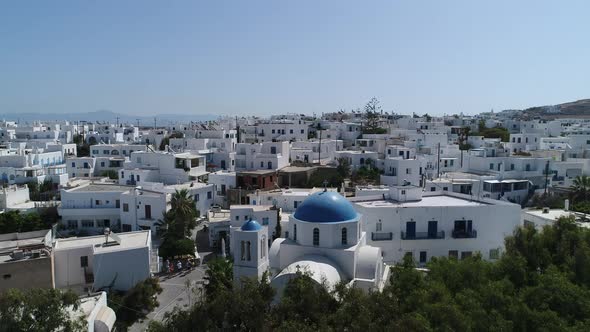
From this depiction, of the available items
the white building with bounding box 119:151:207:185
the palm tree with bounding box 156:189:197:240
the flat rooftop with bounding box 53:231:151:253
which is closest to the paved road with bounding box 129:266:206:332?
the flat rooftop with bounding box 53:231:151:253

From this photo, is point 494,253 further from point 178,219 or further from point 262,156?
point 262,156

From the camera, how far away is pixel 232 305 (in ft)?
45.2

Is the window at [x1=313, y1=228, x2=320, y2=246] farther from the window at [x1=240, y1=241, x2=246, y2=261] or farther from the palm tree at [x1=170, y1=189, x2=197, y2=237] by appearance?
the palm tree at [x1=170, y1=189, x2=197, y2=237]

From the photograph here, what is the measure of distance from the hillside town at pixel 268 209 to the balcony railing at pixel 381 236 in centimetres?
6

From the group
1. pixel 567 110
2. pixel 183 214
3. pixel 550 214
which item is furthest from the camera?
pixel 567 110

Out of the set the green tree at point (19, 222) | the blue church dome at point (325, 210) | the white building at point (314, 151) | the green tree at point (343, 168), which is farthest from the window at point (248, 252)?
the white building at point (314, 151)

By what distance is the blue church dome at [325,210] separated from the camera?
2145 centimetres

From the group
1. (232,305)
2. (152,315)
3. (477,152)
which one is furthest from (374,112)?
(232,305)

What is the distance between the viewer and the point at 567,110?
6299 inches

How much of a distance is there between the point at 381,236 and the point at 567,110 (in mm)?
158948

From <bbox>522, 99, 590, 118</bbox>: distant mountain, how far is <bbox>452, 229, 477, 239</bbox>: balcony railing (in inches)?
5438

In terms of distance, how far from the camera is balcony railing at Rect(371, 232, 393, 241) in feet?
91.4

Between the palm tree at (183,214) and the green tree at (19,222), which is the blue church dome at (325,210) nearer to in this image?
the palm tree at (183,214)

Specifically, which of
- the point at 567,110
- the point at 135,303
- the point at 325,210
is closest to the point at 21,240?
the point at 135,303
